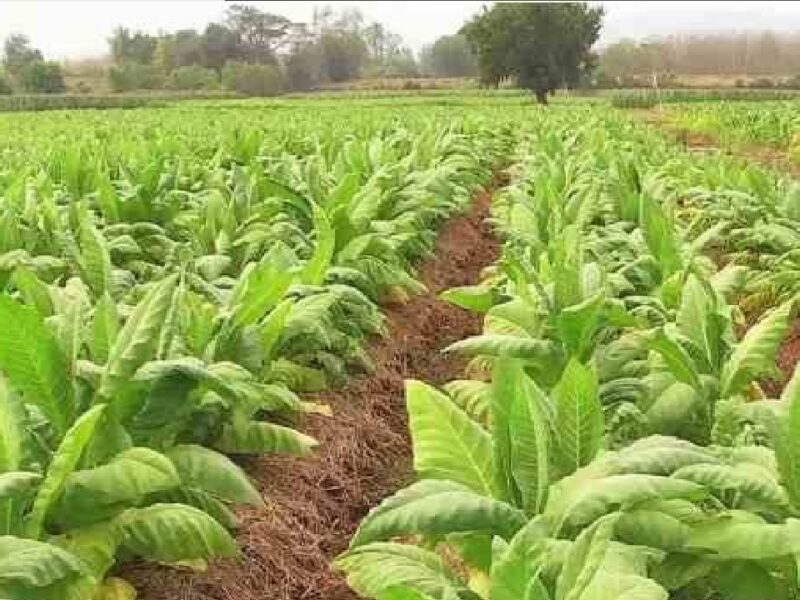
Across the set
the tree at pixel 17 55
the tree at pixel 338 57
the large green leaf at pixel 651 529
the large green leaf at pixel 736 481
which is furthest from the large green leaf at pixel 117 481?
the tree at pixel 338 57

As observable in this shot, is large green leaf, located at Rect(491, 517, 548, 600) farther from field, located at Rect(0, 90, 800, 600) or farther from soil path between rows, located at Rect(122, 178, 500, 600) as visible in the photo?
soil path between rows, located at Rect(122, 178, 500, 600)

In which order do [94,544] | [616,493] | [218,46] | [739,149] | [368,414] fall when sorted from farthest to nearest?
[218,46]
[739,149]
[368,414]
[94,544]
[616,493]

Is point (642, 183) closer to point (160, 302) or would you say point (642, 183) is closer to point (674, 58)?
point (160, 302)

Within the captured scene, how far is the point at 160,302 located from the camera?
8.64 feet

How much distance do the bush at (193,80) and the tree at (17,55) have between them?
7.84m

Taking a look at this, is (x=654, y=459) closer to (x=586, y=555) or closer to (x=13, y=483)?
(x=586, y=555)

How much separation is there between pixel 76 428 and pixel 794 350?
3.59 metres

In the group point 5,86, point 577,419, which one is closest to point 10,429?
point 577,419

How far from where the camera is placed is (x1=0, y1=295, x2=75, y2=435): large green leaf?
246 cm

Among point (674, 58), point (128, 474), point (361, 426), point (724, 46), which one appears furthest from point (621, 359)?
point (724, 46)

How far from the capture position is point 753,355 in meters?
3.06

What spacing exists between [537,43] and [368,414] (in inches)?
1735

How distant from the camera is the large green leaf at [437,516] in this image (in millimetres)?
2141

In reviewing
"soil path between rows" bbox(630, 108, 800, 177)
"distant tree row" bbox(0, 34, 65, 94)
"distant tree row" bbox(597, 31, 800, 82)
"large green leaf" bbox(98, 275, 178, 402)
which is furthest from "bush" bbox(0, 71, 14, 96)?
"large green leaf" bbox(98, 275, 178, 402)
